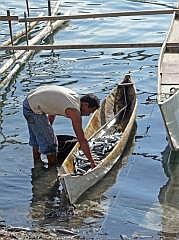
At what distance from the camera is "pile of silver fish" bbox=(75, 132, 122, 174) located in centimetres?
1001

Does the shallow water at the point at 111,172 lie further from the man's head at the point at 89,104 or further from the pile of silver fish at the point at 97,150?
the man's head at the point at 89,104

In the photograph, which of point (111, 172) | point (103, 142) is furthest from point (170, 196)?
point (103, 142)

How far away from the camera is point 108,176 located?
10422 mm

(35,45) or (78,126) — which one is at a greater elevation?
(78,126)

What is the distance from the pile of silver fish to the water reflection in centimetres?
93

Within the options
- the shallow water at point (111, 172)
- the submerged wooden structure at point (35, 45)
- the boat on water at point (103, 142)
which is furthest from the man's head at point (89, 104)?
the submerged wooden structure at point (35, 45)

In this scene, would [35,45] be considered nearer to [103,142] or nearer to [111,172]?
[103,142]

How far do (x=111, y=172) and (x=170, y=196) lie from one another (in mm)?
1128

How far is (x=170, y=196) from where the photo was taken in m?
9.91

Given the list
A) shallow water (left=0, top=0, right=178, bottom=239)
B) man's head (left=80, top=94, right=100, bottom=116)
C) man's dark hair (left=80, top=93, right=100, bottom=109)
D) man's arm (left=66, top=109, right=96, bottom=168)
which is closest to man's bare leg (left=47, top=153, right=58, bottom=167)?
shallow water (left=0, top=0, right=178, bottom=239)

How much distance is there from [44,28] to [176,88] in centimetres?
978

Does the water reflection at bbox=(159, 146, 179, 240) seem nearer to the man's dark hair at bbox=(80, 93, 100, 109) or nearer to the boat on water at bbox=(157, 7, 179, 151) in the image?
the boat on water at bbox=(157, 7, 179, 151)

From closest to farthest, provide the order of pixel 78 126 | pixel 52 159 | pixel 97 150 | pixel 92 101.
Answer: pixel 92 101 → pixel 78 126 → pixel 52 159 → pixel 97 150

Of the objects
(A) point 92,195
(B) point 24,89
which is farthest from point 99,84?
(A) point 92,195
